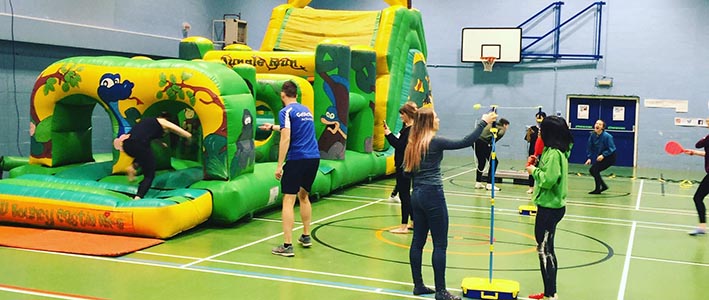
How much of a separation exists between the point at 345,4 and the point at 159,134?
48.4ft

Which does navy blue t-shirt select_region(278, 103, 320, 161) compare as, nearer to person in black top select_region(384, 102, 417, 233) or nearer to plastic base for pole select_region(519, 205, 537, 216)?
person in black top select_region(384, 102, 417, 233)

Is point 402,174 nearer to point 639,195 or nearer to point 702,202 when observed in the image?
point 702,202

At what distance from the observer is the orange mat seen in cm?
726

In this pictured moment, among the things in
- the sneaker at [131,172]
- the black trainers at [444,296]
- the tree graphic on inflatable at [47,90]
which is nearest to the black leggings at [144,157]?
the sneaker at [131,172]

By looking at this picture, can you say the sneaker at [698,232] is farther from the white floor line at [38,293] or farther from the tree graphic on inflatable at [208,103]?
the white floor line at [38,293]

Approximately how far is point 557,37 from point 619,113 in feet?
8.74

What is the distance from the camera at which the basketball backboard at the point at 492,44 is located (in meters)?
20.3

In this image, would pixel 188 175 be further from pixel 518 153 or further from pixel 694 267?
pixel 518 153

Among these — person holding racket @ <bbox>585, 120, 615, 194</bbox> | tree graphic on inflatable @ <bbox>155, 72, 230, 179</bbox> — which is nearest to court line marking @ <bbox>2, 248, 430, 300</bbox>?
tree graphic on inflatable @ <bbox>155, 72, 230, 179</bbox>

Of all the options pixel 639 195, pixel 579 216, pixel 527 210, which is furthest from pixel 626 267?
pixel 639 195

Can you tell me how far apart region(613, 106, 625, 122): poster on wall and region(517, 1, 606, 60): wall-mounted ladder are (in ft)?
4.79

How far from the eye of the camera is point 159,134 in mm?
8734

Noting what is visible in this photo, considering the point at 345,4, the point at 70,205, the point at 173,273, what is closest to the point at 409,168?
the point at 173,273

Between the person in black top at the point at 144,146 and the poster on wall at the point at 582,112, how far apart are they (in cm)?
1433
